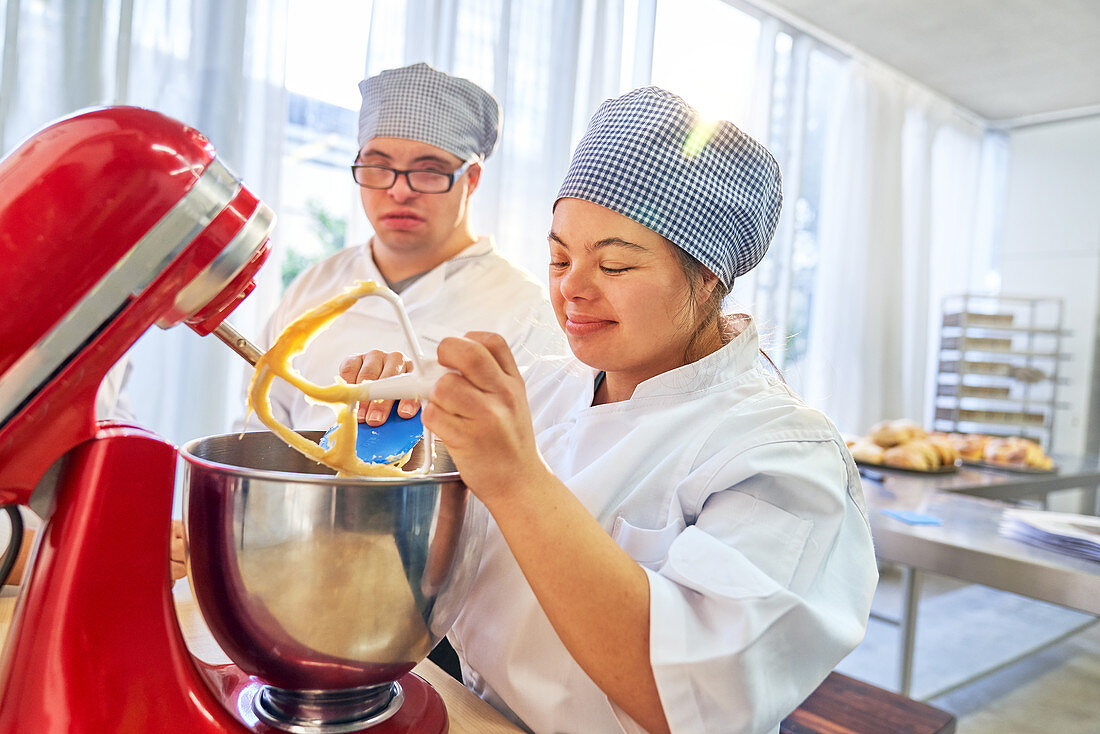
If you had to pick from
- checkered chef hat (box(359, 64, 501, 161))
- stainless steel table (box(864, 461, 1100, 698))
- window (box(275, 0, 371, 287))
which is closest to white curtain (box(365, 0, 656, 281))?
window (box(275, 0, 371, 287))

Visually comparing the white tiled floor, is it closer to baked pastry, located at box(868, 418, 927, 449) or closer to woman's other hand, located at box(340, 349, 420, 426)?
baked pastry, located at box(868, 418, 927, 449)

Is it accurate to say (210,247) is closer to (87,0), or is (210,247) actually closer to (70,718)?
(70,718)

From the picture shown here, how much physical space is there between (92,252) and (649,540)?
1.87ft

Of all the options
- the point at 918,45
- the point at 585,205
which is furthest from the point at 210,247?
the point at 918,45

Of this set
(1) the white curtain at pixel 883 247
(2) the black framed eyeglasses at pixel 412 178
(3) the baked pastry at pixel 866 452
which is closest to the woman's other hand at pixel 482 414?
(2) the black framed eyeglasses at pixel 412 178

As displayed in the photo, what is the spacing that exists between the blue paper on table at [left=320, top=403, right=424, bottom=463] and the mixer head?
34cm

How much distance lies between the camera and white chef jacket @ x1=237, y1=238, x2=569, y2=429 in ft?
6.04

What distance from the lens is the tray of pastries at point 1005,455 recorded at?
299 cm

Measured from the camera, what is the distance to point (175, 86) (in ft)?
7.69

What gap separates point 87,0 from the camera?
2176 mm

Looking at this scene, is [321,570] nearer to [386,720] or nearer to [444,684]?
[386,720]

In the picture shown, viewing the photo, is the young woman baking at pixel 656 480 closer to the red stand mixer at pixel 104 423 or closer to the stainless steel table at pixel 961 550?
the red stand mixer at pixel 104 423

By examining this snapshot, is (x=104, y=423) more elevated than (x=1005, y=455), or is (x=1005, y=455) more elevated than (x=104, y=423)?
(x=104, y=423)

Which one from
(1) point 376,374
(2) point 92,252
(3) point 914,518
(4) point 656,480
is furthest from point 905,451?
(2) point 92,252
